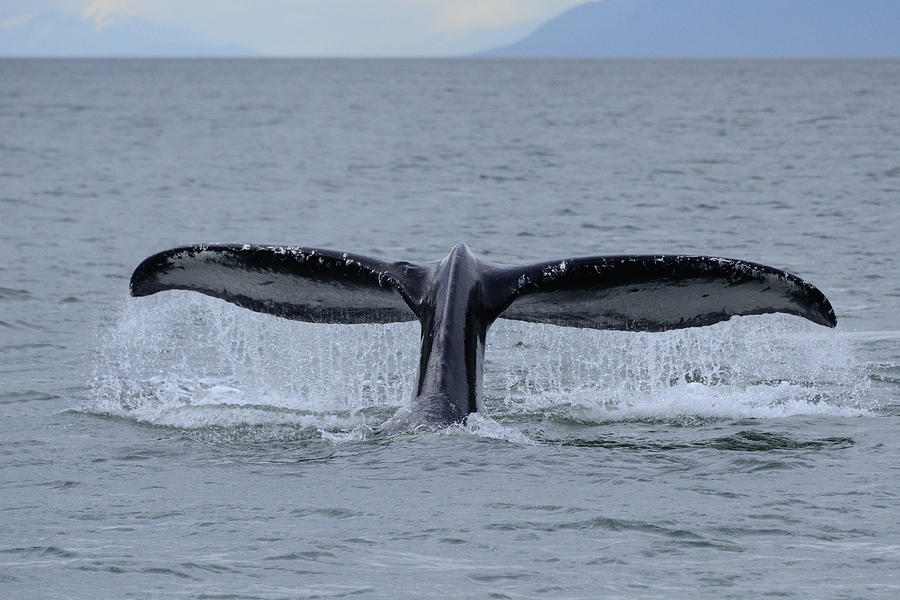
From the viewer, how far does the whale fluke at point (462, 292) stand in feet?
26.5

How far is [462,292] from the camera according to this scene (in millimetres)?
8414

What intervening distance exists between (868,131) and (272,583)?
44.2m

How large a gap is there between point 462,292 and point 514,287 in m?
0.30

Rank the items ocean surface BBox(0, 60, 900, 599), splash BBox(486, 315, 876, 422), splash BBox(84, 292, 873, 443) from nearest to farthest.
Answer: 1. ocean surface BBox(0, 60, 900, 599)
2. splash BBox(84, 292, 873, 443)
3. splash BBox(486, 315, 876, 422)

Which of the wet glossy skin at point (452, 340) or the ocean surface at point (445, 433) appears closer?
the ocean surface at point (445, 433)

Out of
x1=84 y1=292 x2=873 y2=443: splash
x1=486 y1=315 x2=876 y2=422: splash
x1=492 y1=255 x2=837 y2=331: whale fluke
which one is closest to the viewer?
x1=492 y1=255 x2=837 y2=331: whale fluke

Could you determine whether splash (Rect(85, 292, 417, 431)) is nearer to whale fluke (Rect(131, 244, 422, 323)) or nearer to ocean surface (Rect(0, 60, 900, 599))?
ocean surface (Rect(0, 60, 900, 599))

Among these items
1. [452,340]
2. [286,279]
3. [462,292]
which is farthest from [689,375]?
[286,279]

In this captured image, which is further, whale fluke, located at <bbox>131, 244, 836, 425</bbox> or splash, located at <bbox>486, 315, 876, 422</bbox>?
splash, located at <bbox>486, 315, 876, 422</bbox>

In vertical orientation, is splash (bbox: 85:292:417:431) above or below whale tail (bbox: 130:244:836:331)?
below

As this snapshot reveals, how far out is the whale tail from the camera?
8109 millimetres

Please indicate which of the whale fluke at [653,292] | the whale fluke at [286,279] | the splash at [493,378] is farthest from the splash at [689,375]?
the whale fluke at [286,279]

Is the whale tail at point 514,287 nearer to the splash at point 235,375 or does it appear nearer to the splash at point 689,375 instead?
the splash at point 235,375

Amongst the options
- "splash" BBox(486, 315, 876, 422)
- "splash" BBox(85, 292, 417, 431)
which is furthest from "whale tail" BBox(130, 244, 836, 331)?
"splash" BBox(486, 315, 876, 422)
